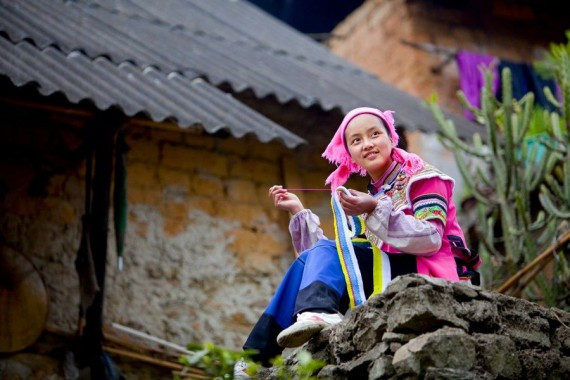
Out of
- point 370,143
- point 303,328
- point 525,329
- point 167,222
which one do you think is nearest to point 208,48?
point 167,222

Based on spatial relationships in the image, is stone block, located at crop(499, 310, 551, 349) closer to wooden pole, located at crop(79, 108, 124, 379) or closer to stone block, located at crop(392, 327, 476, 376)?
stone block, located at crop(392, 327, 476, 376)

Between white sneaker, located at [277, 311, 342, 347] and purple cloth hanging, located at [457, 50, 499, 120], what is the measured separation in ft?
24.9

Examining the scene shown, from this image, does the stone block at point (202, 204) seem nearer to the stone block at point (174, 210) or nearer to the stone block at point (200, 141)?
the stone block at point (174, 210)

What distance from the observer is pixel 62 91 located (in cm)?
472

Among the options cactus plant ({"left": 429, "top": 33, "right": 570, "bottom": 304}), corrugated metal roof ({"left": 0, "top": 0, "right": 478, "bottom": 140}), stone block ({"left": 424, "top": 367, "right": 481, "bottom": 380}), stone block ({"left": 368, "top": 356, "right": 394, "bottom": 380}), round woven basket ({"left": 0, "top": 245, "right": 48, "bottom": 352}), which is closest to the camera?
stone block ({"left": 424, "top": 367, "right": 481, "bottom": 380})

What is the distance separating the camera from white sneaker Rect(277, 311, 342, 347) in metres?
2.86

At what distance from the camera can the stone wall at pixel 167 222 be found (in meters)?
5.33

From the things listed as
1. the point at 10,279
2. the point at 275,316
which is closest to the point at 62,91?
the point at 10,279

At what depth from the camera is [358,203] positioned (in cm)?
296

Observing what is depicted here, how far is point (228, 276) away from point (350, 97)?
1.90 m

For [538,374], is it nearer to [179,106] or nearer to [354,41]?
[179,106]

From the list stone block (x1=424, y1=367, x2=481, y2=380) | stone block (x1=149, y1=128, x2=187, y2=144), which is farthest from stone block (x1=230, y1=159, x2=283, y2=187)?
stone block (x1=424, y1=367, x2=481, y2=380)

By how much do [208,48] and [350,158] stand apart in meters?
3.95

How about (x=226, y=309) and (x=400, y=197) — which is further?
(x=226, y=309)
